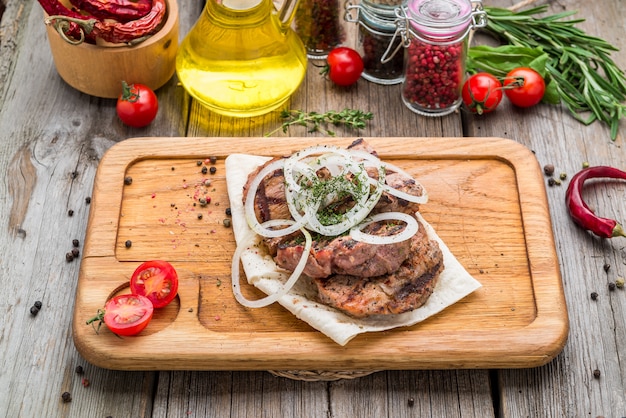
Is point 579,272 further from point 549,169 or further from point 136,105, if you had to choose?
point 136,105

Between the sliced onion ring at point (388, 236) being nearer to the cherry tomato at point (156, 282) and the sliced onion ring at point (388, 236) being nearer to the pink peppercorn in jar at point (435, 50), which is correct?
the cherry tomato at point (156, 282)

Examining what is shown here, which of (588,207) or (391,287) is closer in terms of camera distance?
(391,287)

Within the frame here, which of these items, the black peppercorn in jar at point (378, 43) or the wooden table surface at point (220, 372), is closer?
the wooden table surface at point (220, 372)

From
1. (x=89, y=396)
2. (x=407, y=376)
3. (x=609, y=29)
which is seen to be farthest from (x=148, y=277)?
(x=609, y=29)

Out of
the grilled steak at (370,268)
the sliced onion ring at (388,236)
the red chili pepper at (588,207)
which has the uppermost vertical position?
the sliced onion ring at (388,236)

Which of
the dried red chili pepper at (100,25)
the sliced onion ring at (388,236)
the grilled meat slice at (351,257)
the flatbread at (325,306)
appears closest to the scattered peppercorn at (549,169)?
the flatbread at (325,306)

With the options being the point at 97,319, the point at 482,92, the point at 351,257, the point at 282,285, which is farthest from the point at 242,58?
the point at 97,319
